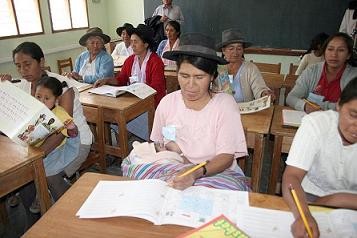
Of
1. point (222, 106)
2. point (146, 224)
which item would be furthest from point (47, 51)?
point (146, 224)

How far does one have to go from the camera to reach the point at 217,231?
0.88m

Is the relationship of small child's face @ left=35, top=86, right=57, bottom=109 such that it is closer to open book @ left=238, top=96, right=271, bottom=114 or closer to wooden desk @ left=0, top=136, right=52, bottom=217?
wooden desk @ left=0, top=136, right=52, bottom=217

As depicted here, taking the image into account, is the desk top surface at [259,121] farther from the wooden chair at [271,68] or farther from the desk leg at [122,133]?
the wooden chair at [271,68]

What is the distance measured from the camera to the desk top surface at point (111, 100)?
8.39 ft

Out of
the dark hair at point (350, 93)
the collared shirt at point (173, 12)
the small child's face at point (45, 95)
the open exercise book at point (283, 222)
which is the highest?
the collared shirt at point (173, 12)

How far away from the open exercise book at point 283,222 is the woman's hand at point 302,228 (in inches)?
0.8

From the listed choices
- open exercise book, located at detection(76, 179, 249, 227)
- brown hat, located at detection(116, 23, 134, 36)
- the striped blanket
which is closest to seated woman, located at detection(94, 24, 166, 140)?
brown hat, located at detection(116, 23, 134, 36)

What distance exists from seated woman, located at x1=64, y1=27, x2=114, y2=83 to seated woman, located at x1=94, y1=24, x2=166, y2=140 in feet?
0.63

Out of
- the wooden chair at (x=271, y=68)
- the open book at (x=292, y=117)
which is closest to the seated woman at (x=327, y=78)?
the open book at (x=292, y=117)

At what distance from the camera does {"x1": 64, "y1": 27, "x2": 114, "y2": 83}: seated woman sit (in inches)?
134

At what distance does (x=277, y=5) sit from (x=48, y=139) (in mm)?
4512

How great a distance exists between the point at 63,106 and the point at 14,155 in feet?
1.62

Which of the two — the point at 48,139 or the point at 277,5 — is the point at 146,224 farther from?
the point at 277,5

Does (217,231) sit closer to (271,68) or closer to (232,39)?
(232,39)
